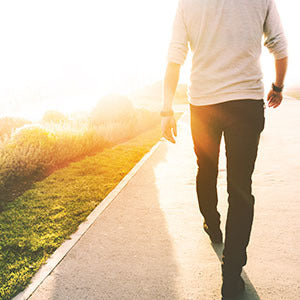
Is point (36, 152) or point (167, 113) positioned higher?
point (167, 113)

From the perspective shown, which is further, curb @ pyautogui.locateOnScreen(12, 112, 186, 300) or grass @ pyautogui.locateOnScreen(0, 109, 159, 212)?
grass @ pyautogui.locateOnScreen(0, 109, 159, 212)

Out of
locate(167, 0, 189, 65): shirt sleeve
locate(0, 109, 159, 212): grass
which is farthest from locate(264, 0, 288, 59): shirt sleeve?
locate(0, 109, 159, 212): grass

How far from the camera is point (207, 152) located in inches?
103

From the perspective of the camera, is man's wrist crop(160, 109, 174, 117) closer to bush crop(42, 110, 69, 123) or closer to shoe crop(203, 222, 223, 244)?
shoe crop(203, 222, 223, 244)

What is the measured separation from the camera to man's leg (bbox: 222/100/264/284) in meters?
2.19

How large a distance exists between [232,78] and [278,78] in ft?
1.90

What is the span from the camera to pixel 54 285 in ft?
8.59

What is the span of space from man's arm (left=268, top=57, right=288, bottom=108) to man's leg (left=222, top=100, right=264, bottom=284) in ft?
1.30

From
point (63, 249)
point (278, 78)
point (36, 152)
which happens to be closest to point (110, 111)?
point (36, 152)

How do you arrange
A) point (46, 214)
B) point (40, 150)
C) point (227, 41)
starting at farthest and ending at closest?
point (40, 150)
point (46, 214)
point (227, 41)

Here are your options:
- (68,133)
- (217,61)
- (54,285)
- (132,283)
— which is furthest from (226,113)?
(68,133)

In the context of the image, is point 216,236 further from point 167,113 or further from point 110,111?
point 110,111

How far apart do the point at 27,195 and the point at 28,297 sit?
2885 mm

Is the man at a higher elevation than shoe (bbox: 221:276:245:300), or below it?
higher
